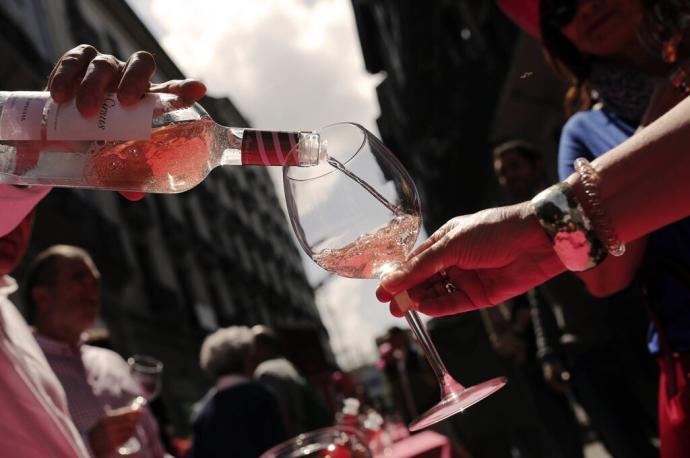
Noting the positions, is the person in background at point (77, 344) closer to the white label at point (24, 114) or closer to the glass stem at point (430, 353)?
the white label at point (24, 114)

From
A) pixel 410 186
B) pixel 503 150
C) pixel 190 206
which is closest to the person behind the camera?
pixel 410 186

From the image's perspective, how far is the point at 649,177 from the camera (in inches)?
35.9

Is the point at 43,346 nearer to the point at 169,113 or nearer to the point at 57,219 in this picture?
the point at 169,113

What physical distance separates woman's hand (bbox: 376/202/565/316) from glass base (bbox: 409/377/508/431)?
148mm

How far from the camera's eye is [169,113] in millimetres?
1054

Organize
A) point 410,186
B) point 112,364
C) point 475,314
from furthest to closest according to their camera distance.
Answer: point 475,314
point 112,364
point 410,186

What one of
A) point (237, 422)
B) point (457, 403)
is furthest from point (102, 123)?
point (237, 422)

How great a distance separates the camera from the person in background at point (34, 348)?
95 centimetres

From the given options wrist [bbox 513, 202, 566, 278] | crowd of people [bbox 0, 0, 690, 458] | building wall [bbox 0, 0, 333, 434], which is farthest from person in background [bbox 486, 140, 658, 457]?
building wall [bbox 0, 0, 333, 434]

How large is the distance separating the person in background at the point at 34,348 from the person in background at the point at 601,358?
6.42 ft

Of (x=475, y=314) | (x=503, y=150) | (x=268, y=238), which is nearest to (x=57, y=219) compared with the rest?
(x=475, y=314)

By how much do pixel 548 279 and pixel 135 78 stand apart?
832 mm

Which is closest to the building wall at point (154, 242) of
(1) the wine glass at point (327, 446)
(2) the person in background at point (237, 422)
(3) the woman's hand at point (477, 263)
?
(3) the woman's hand at point (477, 263)

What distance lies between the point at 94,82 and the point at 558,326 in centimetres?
250
